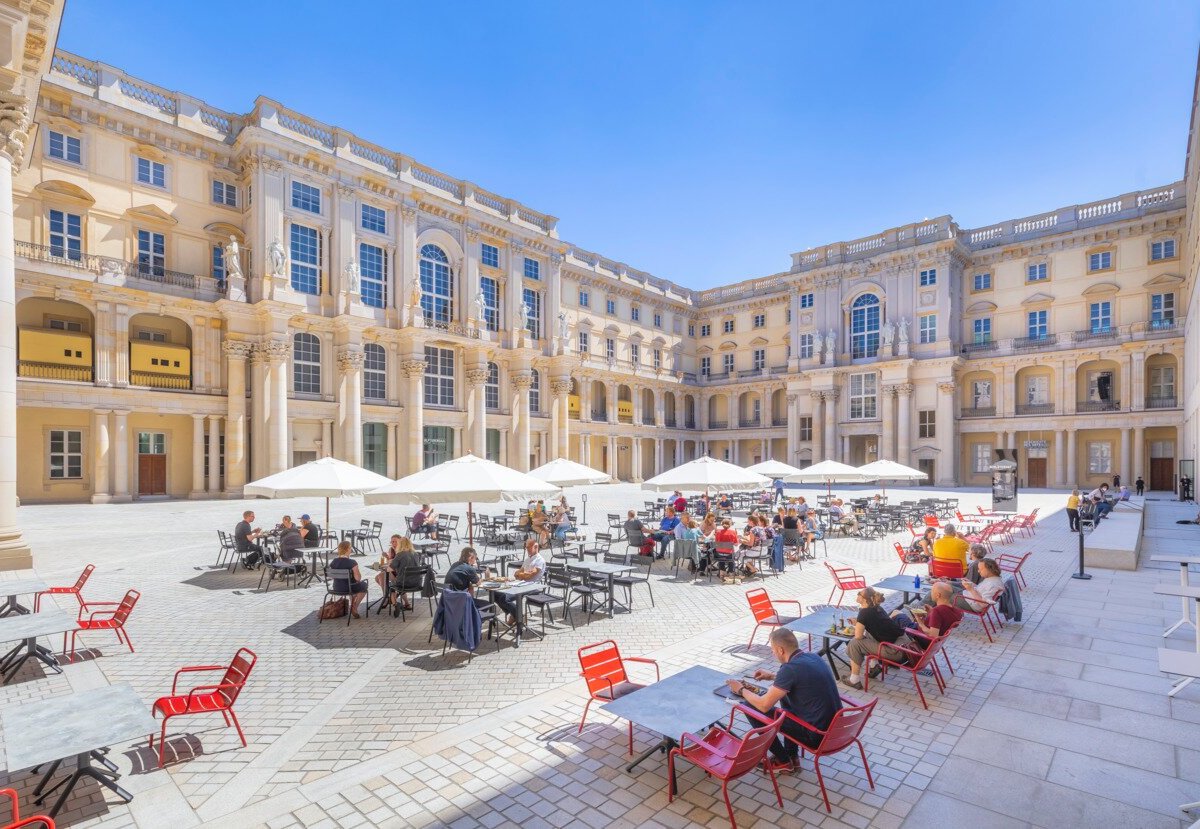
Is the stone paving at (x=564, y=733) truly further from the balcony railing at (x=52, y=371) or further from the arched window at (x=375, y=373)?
the arched window at (x=375, y=373)

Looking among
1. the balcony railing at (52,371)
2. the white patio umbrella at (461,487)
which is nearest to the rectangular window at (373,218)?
the balcony railing at (52,371)

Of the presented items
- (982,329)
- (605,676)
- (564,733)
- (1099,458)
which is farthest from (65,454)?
(1099,458)

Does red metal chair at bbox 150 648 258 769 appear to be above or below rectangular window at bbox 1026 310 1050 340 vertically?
below

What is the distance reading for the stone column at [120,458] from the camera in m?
26.0

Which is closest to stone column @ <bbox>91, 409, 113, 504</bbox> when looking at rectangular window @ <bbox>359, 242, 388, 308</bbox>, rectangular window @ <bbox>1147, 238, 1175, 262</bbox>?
rectangular window @ <bbox>359, 242, 388, 308</bbox>

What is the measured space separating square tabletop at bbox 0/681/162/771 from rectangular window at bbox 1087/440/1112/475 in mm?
48339

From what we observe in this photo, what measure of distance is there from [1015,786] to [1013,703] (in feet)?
6.31

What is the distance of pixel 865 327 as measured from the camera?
4519 cm

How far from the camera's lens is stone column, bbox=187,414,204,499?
28.0 meters

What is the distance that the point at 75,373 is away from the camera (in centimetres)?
2541

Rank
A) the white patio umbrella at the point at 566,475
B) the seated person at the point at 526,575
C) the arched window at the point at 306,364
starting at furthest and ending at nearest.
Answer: the arched window at the point at 306,364
the white patio umbrella at the point at 566,475
the seated person at the point at 526,575

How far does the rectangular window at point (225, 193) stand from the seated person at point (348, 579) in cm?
2854

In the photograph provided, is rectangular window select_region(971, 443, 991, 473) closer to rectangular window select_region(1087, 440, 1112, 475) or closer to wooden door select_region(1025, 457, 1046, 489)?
wooden door select_region(1025, 457, 1046, 489)

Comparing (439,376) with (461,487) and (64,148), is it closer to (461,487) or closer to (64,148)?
(64,148)
